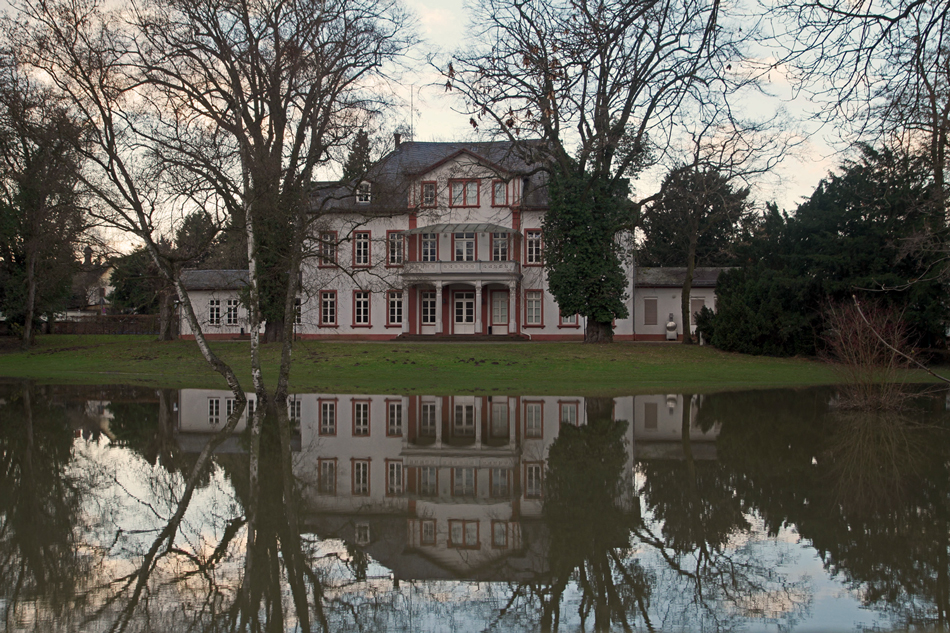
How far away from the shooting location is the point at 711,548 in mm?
6570

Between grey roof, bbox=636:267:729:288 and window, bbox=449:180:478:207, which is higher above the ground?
window, bbox=449:180:478:207

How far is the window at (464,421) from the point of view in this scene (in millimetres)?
13125

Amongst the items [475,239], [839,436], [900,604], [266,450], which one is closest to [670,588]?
[900,604]

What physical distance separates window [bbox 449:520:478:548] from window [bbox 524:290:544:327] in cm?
3250

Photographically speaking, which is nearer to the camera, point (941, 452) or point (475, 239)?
point (941, 452)

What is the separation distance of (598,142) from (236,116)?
12.0 m

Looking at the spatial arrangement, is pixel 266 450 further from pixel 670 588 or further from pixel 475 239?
pixel 475 239

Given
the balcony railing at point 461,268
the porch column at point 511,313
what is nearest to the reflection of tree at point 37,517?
the balcony railing at point 461,268

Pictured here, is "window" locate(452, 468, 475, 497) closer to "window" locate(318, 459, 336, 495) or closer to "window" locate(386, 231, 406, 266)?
"window" locate(318, 459, 336, 495)

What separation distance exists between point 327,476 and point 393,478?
81 centimetres

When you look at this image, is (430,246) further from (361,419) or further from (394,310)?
(361,419)

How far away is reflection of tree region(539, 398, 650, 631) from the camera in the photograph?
532 centimetres

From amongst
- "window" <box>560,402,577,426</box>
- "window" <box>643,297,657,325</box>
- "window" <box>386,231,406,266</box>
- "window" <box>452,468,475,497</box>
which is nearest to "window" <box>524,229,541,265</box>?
"window" <box>643,297,657,325</box>

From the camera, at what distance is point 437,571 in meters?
5.97
